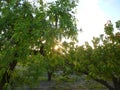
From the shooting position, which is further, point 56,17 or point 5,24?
point 5,24

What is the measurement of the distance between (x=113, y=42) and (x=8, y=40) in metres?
14.9

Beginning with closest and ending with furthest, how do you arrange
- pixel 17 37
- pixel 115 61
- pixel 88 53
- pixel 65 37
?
1. pixel 17 37
2. pixel 65 37
3. pixel 115 61
4. pixel 88 53

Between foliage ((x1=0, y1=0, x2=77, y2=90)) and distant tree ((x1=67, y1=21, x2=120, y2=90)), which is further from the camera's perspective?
distant tree ((x1=67, y1=21, x2=120, y2=90))

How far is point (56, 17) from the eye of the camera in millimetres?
14328

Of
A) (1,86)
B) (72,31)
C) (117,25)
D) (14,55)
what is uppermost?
(117,25)

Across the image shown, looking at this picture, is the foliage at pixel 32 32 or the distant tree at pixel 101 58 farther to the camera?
the distant tree at pixel 101 58

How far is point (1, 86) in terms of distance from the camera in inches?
665

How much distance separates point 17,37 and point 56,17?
205 centimetres

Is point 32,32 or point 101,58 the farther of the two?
point 101,58

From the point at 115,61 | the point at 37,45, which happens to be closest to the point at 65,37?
the point at 37,45

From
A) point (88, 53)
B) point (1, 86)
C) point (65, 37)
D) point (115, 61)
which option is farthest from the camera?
point (88, 53)

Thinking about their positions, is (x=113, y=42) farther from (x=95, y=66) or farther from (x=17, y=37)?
(x=17, y=37)

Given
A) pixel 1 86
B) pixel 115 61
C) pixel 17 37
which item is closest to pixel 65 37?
pixel 17 37

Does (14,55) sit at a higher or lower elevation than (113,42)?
lower
